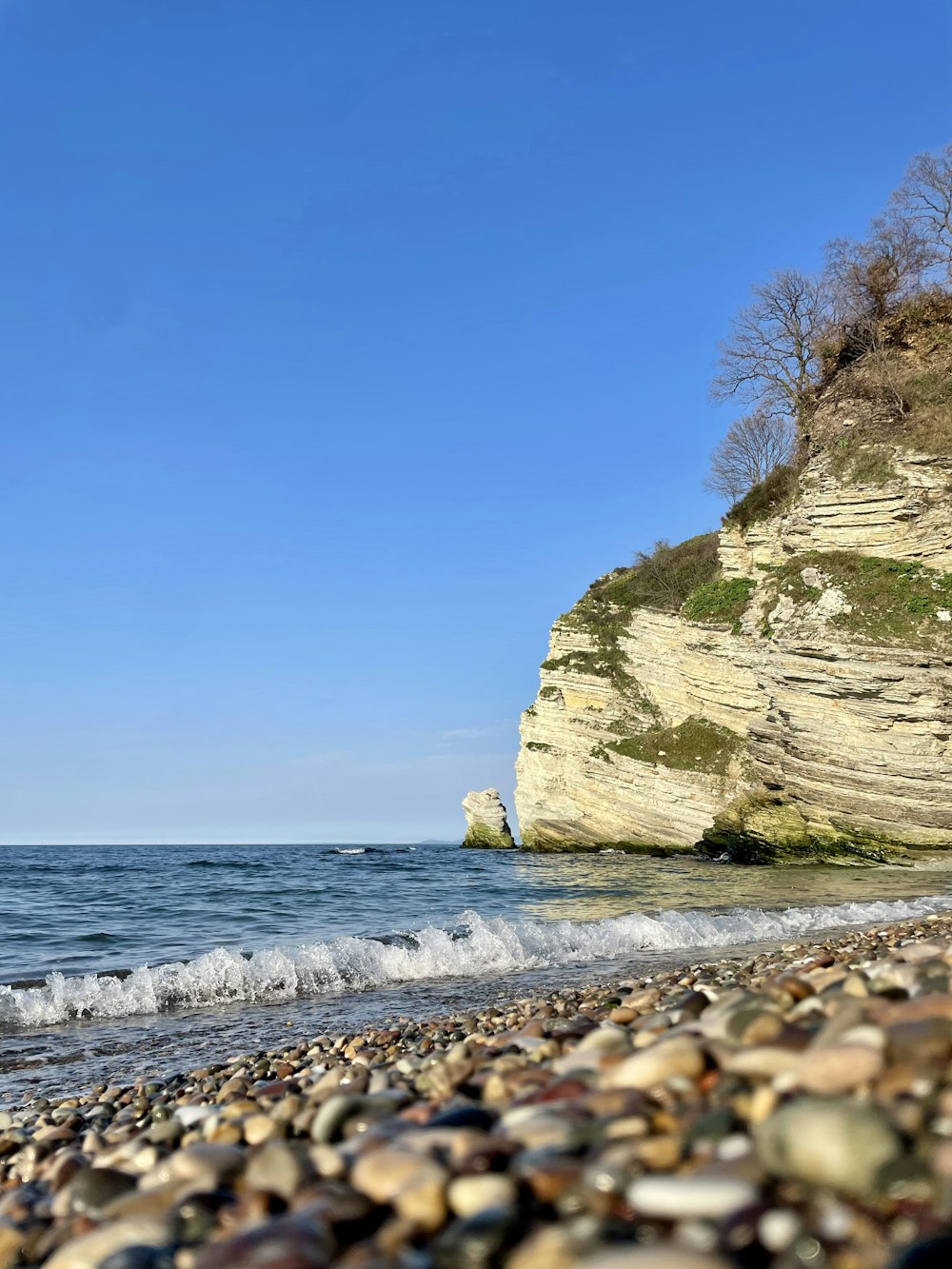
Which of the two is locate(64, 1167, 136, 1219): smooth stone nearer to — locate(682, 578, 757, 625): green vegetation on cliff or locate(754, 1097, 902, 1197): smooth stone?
locate(754, 1097, 902, 1197): smooth stone

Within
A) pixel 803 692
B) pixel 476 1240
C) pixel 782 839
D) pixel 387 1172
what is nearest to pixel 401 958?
pixel 387 1172

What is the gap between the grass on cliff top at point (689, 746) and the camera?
35281mm

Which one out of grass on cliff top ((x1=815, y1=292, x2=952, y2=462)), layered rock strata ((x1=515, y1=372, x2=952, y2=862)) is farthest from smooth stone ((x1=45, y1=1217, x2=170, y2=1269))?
grass on cliff top ((x1=815, y1=292, x2=952, y2=462))

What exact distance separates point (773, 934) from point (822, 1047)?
1296 centimetres

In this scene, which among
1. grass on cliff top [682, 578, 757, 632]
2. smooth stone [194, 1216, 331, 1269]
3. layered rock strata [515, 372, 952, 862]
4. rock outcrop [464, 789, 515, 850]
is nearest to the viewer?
smooth stone [194, 1216, 331, 1269]

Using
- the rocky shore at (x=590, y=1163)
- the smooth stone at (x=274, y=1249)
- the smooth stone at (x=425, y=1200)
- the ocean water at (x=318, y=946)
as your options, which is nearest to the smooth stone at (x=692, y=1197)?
the rocky shore at (x=590, y=1163)

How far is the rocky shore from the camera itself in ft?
5.95

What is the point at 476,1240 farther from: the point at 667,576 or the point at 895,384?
the point at 667,576

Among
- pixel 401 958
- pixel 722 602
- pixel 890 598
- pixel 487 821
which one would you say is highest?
pixel 722 602

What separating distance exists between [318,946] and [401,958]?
3.75ft

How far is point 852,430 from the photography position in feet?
97.7

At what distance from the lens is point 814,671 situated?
26.9 m

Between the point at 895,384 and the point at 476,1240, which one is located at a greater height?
the point at 895,384

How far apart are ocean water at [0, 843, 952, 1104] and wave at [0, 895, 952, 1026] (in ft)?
0.09
